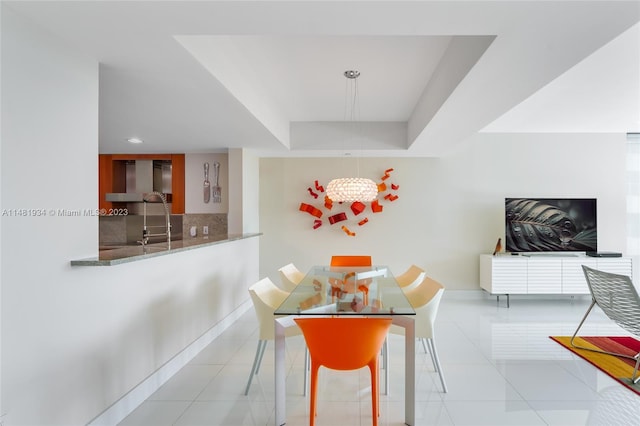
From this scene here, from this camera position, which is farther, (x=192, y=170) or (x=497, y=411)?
(x=192, y=170)

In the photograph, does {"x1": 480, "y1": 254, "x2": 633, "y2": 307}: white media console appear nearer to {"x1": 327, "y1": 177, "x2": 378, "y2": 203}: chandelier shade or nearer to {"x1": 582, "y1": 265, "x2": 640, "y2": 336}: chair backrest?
{"x1": 582, "y1": 265, "x2": 640, "y2": 336}: chair backrest

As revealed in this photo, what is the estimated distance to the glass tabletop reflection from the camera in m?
2.37

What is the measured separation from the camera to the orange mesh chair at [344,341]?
206 cm

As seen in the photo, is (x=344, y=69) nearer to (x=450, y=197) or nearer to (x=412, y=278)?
(x=412, y=278)

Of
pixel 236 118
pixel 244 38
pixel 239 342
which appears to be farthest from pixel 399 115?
pixel 239 342

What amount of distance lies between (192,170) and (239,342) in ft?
9.94

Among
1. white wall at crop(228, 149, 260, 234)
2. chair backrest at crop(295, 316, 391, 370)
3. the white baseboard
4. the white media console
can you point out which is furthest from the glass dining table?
the white media console

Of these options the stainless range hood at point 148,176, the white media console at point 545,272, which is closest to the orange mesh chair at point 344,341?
the white media console at point 545,272

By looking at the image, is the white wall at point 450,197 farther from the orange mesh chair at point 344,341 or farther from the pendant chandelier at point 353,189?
the orange mesh chair at point 344,341

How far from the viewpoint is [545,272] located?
218 inches

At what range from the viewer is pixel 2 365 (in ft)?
5.48

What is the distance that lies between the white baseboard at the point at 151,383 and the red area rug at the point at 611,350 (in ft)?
12.3

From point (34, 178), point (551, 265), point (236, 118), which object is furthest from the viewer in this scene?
point (551, 265)

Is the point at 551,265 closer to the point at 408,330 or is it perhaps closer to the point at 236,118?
the point at 408,330
